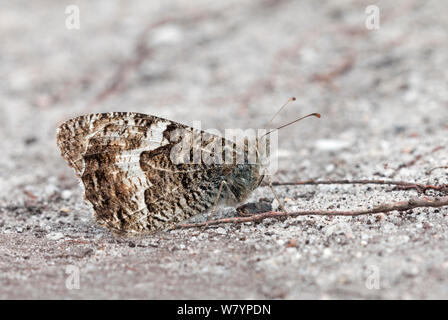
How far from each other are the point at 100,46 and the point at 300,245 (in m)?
6.44

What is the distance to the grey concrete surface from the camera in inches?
107

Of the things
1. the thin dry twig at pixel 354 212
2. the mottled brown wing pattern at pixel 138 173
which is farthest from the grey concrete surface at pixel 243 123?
the mottled brown wing pattern at pixel 138 173

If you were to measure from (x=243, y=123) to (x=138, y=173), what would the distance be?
305 centimetres

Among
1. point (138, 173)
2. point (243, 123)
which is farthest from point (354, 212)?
point (243, 123)

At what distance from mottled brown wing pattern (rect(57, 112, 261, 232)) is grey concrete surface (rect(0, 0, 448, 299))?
20 centimetres

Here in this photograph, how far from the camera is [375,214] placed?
3.30 metres

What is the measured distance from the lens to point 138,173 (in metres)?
3.40

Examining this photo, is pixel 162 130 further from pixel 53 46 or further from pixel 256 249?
pixel 53 46

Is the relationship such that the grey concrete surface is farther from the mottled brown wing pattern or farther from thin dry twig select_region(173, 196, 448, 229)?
the mottled brown wing pattern

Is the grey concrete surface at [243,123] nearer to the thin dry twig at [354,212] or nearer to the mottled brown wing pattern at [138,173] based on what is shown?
the thin dry twig at [354,212]

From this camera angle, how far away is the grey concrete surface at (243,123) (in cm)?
271

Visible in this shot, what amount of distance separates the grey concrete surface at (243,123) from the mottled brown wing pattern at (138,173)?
198 mm
